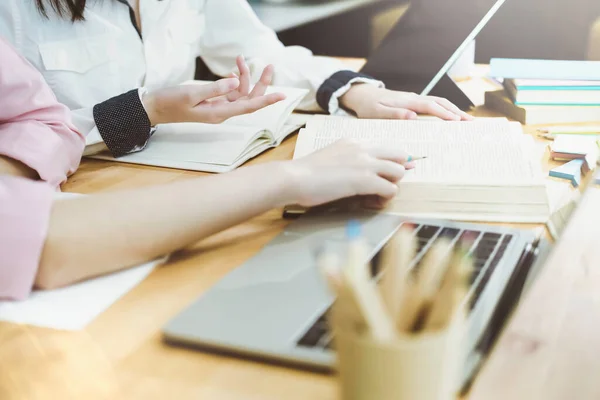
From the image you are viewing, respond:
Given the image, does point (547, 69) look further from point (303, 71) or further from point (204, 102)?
point (204, 102)

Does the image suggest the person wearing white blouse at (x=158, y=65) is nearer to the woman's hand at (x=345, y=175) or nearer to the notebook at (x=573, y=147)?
the notebook at (x=573, y=147)

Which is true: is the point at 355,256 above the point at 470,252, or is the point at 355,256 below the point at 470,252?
above

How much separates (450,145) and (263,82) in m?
0.32

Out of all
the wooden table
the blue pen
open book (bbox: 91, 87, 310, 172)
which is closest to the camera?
the blue pen

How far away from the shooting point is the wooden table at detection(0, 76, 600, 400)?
1.48 feet

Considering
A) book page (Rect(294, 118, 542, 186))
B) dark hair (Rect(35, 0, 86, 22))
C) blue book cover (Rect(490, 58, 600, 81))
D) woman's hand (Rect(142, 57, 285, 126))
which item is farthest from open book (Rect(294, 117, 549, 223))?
dark hair (Rect(35, 0, 86, 22))

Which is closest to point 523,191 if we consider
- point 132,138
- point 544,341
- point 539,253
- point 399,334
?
point 539,253

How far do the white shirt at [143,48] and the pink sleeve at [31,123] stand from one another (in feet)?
0.35

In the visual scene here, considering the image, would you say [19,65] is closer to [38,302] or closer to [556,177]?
[38,302]

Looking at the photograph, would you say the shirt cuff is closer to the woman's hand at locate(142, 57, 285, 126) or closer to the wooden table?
the woman's hand at locate(142, 57, 285, 126)

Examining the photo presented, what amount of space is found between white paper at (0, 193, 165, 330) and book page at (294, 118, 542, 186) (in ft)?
1.14

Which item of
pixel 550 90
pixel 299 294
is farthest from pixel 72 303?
pixel 550 90

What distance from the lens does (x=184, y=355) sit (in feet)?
1.65

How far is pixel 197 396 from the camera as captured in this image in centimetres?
45
